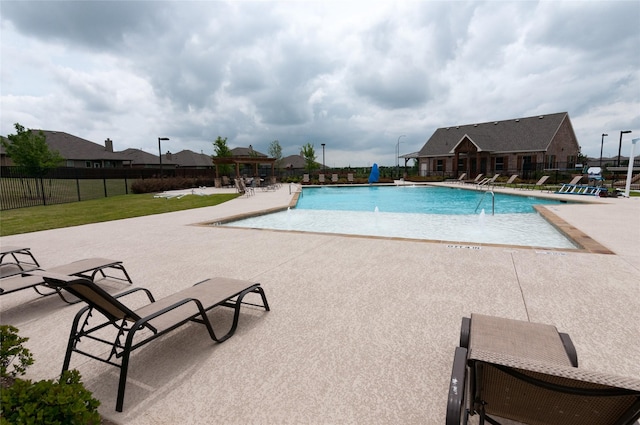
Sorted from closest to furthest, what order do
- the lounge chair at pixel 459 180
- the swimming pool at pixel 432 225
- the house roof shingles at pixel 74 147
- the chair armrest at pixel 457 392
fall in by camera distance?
the chair armrest at pixel 457 392 → the swimming pool at pixel 432 225 → the lounge chair at pixel 459 180 → the house roof shingles at pixel 74 147

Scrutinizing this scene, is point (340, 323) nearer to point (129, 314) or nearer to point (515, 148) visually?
point (129, 314)

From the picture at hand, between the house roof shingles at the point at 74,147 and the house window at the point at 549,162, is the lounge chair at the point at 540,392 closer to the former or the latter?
A: the house window at the point at 549,162

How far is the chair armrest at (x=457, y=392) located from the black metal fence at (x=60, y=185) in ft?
71.9

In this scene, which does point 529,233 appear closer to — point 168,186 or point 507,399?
point 507,399

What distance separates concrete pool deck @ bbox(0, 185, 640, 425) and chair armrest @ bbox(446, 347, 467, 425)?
1.79 feet

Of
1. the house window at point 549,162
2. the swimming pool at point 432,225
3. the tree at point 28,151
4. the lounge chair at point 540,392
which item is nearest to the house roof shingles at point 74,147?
the tree at point 28,151

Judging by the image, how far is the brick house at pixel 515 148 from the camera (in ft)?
117

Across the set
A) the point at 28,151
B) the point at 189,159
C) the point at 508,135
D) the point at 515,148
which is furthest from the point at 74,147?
the point at 508,135

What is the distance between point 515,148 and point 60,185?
1746 inches

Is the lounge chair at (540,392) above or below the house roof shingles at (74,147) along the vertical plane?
below

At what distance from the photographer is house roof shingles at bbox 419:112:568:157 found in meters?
36.0

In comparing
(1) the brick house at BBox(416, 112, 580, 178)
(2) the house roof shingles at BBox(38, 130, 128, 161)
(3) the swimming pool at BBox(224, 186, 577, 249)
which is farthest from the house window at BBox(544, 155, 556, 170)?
(2) the house roof shingles at BBox(38, 130, 128, 161)

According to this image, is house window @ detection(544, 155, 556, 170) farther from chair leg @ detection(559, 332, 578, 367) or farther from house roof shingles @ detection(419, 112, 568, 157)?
chair leg @ detection(559, 332, 578, 367)

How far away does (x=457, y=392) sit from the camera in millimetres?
1735
